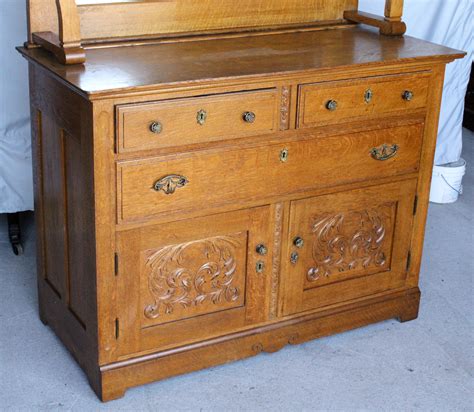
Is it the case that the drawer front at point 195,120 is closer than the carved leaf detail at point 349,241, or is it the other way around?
the drawer front at point 195,120

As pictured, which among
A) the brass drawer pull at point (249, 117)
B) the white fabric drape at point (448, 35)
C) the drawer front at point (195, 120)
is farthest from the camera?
the white fabric drape at point (448, 35)

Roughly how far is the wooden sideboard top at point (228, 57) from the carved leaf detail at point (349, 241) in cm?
52

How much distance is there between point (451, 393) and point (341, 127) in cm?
91

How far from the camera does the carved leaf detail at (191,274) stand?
8.69 feet

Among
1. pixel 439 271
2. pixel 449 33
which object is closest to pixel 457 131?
pixel 449 33

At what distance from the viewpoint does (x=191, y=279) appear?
2.71 m

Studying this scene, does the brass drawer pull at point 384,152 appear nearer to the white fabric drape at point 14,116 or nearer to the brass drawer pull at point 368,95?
the brass drawer pull at point 368,95

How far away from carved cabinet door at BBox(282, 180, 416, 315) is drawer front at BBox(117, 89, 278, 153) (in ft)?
1.15

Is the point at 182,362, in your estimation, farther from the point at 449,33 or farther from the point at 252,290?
the point at 449,33

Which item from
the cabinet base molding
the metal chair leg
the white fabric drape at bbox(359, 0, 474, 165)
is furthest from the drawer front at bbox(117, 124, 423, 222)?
the metal chair leg

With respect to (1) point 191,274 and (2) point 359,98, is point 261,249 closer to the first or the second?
(1) point 191,274

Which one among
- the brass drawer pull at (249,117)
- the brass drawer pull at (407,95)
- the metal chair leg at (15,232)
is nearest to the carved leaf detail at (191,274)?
the brass drawer pull at (249,117)

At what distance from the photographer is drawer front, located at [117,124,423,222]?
250cm

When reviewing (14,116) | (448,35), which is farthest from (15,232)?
(448,35)
